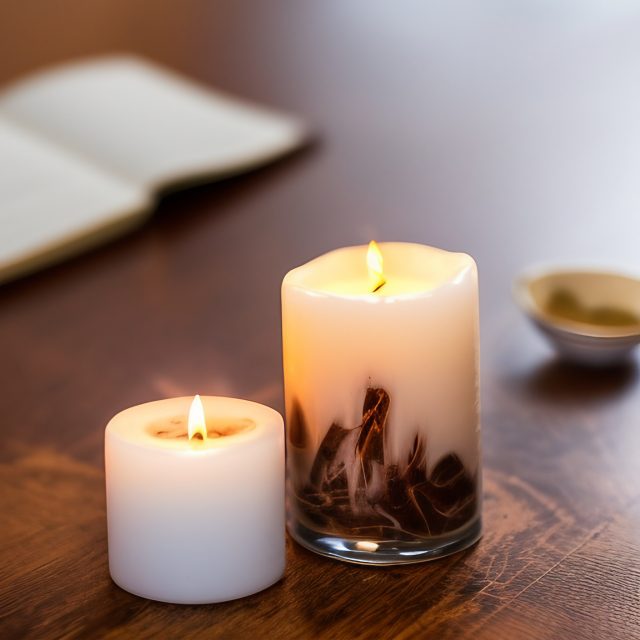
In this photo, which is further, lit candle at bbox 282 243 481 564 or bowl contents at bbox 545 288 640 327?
bowl contents at bbox 545 288 640 327

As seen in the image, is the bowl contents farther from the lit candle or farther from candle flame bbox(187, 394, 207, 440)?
candle flame bbox(187, 394, 207, 440)

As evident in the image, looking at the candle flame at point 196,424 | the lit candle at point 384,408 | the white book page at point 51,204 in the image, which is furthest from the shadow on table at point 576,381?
the white book page at point 51,204

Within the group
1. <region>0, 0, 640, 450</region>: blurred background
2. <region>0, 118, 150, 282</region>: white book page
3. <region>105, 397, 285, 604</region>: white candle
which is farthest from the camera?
<region>0, 118, 150, 282</region>: white book page

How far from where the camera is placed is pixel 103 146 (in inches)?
54.3

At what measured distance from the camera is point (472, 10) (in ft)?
6.93

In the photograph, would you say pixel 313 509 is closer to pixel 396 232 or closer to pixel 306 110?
pixel 396 232

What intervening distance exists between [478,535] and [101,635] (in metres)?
0.22

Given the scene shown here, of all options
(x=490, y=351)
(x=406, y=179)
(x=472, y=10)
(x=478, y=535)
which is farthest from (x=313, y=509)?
(x=472, y=10)

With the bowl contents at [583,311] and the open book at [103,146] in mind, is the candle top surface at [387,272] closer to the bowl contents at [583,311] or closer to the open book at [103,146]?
the bowl contents at [583,311]

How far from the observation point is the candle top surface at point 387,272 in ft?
2.02

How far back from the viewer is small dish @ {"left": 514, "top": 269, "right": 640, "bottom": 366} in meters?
0.87

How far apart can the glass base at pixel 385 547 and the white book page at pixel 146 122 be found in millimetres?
744

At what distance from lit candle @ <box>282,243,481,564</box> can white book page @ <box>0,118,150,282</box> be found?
23.1 inches

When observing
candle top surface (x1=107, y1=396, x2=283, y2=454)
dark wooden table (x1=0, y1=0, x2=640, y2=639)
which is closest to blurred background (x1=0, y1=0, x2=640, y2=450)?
dark wooden table (x1=0, y1=0, x2=640, y2=639)
